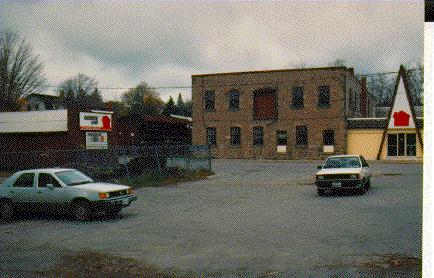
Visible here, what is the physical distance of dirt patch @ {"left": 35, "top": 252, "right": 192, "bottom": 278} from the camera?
783cm

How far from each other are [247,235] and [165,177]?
1639cm

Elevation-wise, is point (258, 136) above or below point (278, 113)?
below

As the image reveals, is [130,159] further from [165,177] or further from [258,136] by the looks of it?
[258,136]

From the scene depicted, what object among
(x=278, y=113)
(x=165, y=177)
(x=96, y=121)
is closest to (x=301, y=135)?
(x=278, y=113)

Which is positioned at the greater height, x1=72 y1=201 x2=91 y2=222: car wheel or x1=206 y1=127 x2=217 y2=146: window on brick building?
x1=206 y1=127 x2=217 y2=146: window on brick building

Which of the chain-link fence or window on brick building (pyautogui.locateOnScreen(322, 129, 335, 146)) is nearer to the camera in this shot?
the chain-link fence

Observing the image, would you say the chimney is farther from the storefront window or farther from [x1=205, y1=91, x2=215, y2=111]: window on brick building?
[x1=205, y1=91, x2=215, y2=111]: window on brick building

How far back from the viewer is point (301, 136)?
41.9 metres

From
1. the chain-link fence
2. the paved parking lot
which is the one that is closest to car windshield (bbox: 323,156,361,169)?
the paved parking lot

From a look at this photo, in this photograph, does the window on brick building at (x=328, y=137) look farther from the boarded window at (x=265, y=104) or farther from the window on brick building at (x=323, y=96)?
the boarded window at (x=265, y=104)

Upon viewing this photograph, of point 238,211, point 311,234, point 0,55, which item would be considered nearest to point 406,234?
point 311,234

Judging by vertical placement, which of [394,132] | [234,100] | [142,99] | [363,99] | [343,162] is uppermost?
[142,99]

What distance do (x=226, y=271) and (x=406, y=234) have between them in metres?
4.76

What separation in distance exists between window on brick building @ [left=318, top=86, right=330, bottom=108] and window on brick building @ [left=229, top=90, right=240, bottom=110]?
7768 millimetres
